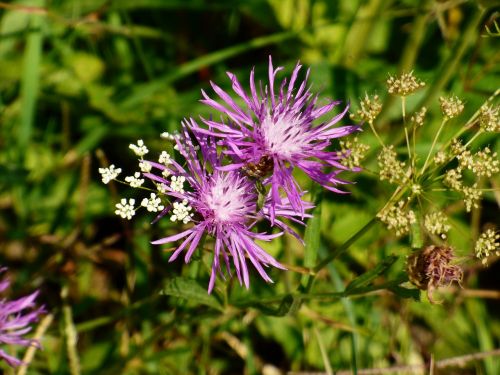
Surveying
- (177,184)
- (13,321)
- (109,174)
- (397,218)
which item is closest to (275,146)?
(177,184)

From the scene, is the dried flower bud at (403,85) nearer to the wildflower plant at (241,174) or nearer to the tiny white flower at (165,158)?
the wildflower plant at (241,174)

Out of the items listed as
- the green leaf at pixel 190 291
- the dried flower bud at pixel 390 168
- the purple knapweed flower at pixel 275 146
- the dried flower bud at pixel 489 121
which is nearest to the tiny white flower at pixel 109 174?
the purple knapweed flower at pixel 275 146

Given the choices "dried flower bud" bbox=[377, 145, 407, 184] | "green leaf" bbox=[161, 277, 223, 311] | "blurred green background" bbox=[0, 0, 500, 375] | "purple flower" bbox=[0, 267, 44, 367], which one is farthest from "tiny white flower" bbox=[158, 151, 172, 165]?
"blurred green background" bbox=[0, 0, 500, 375]

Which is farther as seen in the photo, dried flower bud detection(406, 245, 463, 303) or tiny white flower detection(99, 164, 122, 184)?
tiny white flower detection(99, 164, 122, 184)

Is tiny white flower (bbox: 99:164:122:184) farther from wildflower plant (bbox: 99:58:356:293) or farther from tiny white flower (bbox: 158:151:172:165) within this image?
tiny white flower (bbox: 158:151:172:165)

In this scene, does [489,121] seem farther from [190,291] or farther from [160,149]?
[160,149]

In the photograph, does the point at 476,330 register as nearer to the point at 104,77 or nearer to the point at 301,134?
the point at 301,134

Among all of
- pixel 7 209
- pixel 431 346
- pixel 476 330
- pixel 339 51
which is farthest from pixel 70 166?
pixel 476 330
